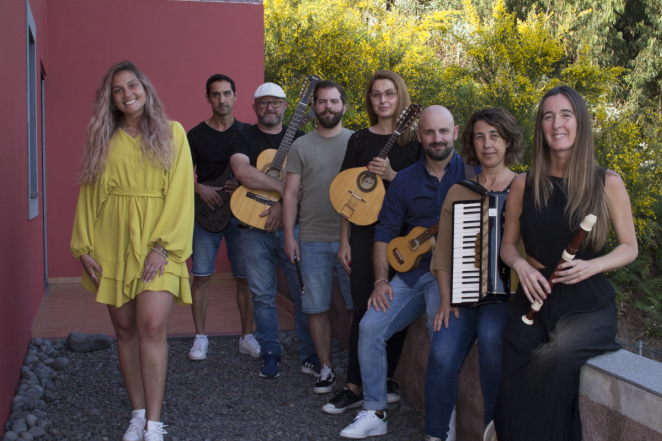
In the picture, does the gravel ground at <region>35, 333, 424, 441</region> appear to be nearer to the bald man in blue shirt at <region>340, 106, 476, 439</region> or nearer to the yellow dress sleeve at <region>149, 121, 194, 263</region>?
the bald man in blue shirt at <region>340, 106, 476, 439</region>

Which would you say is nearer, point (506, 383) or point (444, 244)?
point (506, 383)

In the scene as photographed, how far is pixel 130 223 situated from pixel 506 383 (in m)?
1.97

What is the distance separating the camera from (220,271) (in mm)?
8359

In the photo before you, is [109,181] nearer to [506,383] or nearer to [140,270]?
[140,270]

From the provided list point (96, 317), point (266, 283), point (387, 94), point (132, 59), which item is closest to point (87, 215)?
point (266, 283)

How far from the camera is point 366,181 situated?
3822 mm

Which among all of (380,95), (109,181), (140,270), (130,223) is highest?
(380,95)

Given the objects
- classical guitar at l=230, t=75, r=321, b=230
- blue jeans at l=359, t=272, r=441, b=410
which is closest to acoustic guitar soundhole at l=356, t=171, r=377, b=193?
blue jeans at l=359, t=272, r=441, b=410

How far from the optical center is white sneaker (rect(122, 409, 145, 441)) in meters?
3.15

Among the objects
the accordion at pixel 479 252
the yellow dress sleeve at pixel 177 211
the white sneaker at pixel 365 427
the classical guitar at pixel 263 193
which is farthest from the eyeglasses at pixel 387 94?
the white sneaker at pixel 365 427

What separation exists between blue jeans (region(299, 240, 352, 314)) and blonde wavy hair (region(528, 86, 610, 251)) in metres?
1.68

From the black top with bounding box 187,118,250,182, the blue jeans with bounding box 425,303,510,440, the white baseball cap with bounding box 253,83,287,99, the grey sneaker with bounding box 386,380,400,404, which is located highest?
the white baseball cap with bounding box 253,83,287,99

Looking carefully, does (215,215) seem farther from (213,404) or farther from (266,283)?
(213,404)

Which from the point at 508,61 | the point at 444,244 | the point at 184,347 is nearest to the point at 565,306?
the point at 444,244
